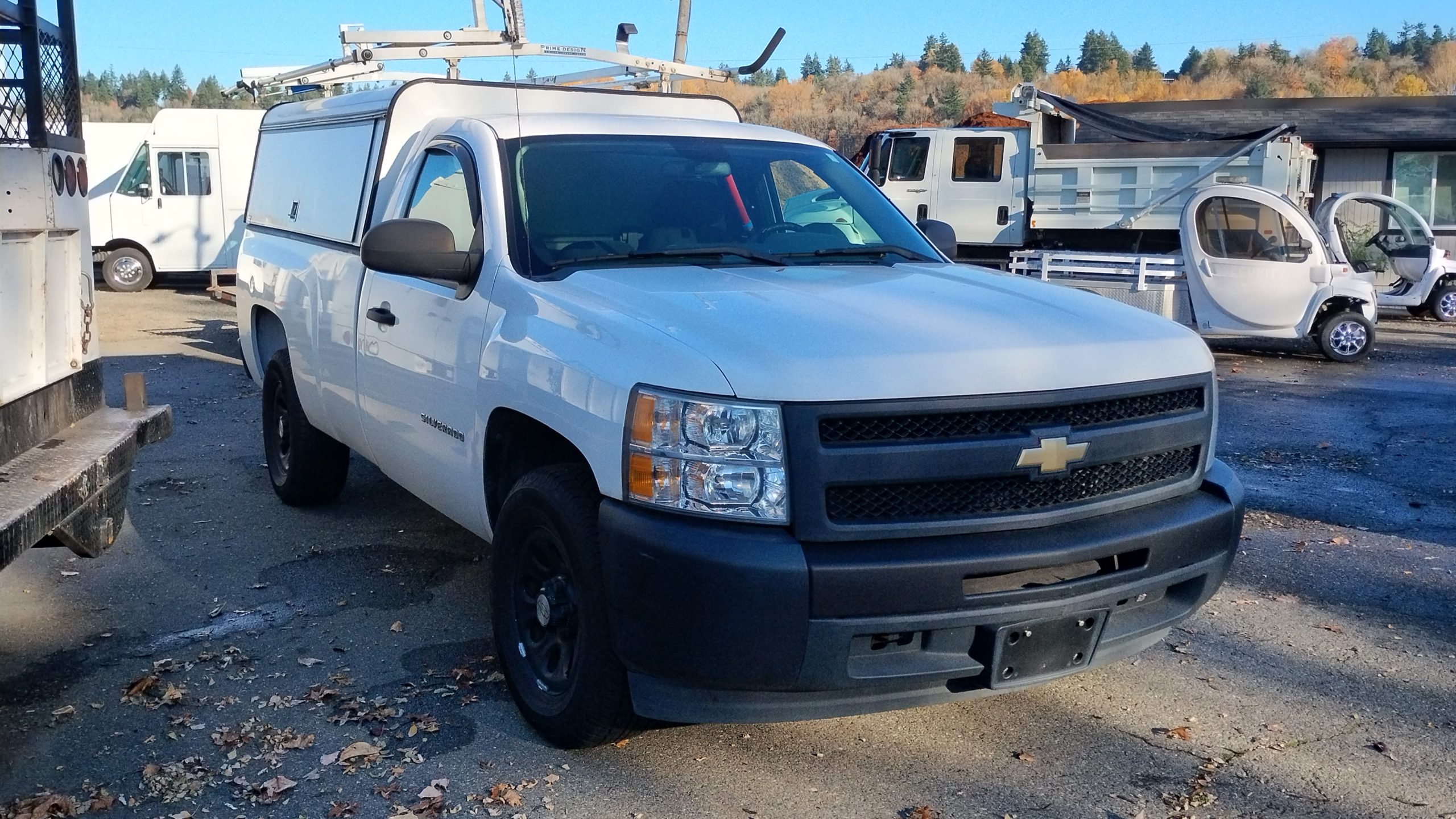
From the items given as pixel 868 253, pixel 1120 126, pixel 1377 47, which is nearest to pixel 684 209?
pixel 868 253

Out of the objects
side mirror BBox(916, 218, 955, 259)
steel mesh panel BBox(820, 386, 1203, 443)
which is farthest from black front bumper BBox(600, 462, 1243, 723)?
side mirror BBox(916, 218, 955, 259)

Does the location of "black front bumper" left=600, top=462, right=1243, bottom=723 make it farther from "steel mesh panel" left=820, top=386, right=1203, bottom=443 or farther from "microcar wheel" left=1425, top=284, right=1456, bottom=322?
"microcar wheel" left=1425, top=284, right=1456, bottom=322

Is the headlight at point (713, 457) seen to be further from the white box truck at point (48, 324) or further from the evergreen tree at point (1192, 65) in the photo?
the evergreen tree at point (1192, 65)

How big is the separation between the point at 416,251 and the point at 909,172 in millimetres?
14939

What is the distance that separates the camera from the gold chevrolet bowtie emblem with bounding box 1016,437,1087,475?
337cm

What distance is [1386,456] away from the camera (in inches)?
333

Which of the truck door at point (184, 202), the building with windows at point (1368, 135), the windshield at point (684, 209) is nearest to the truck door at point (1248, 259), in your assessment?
the windshield at point (684, 209)

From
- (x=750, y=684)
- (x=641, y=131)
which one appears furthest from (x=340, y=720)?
(x=641, y=131)

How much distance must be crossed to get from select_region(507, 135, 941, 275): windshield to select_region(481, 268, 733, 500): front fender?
28cm

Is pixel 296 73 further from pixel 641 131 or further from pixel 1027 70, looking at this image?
pixel 1027 70

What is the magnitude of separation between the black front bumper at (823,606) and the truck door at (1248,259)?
416 inches

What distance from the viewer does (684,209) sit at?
15.4ft

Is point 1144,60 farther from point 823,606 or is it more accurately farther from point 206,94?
point 823,606

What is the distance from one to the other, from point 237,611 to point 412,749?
5.61 ft
